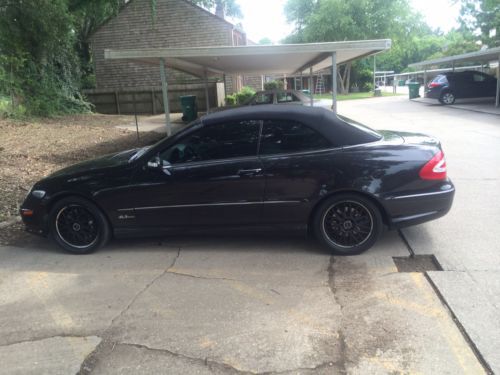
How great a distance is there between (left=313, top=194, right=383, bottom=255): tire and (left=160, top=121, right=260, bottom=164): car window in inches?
37.7

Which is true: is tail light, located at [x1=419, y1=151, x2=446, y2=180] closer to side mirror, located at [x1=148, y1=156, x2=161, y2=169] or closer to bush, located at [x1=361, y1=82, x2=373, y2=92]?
side mirror, located at [x1=148, y1=156, x2=161, y2=169]

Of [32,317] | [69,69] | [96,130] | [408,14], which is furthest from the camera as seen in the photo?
[408,14]

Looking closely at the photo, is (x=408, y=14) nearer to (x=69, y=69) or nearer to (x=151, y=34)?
(x=151, y=34)

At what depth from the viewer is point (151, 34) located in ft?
82.8

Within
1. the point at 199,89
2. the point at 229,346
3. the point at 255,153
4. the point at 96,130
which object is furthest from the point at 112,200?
the point at 199,89

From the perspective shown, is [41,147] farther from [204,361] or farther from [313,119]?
[204,361]

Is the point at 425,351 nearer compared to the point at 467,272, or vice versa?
the point at 425,351

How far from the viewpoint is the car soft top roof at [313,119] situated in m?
4.49

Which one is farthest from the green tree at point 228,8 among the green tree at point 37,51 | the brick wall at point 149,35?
the green tree at point 37,51

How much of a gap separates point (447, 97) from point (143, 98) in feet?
52.9

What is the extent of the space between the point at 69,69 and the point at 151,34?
17.1ft

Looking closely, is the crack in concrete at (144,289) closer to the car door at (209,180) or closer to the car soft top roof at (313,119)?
the car door at (209,180)

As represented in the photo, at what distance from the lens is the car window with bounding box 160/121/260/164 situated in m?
4.55

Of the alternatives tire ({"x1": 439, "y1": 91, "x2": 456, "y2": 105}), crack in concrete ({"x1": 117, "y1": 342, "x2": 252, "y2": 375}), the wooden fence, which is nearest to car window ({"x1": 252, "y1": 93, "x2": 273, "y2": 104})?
the wooden fence
